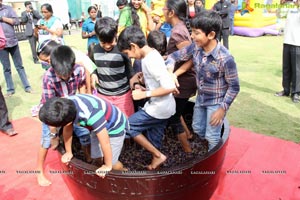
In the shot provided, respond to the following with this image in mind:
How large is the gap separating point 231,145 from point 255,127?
25.0 inches

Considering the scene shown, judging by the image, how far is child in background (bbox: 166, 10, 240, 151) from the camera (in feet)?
5.89

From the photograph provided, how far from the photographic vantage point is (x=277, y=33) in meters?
11.6

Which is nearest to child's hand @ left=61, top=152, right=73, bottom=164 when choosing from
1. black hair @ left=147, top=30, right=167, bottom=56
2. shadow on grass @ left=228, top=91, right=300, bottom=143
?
black hair @ left=147, top=30, right=167, bottom=56

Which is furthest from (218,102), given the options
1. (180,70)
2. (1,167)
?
(1,167)

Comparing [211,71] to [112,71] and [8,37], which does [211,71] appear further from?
[8,37]

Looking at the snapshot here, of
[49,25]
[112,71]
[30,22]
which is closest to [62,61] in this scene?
[112,71]

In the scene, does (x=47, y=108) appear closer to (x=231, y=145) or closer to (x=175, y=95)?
(x=175, y=95)

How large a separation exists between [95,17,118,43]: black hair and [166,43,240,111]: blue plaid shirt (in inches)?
19.0

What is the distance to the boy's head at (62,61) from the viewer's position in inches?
73.6

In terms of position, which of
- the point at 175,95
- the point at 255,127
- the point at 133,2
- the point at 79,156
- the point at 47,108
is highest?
the point at 133,2

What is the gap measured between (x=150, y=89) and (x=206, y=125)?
52 centimetres

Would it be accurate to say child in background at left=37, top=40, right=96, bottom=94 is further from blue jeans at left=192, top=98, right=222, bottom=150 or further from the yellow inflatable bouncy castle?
the yellow inflatable bouncy castle

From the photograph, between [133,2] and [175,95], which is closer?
[175,95]

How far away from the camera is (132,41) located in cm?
181
